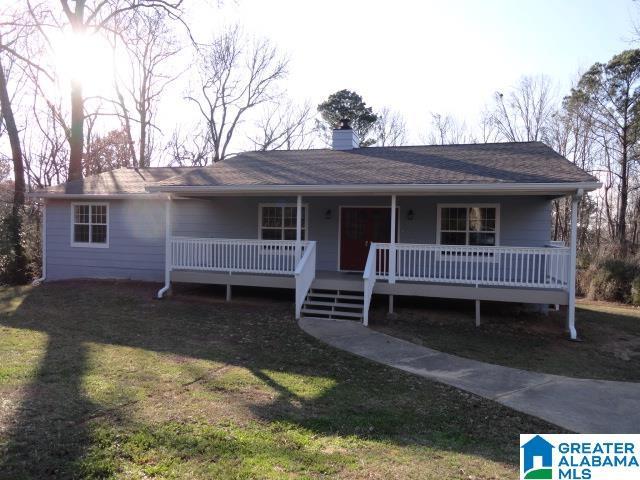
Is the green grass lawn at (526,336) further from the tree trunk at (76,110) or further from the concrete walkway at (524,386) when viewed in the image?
the tree trunk at (76,110)

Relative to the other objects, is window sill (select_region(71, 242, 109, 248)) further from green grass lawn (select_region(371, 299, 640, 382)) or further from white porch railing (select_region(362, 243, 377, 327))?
green grass lawn (select_region(371, 299, 640, 382))

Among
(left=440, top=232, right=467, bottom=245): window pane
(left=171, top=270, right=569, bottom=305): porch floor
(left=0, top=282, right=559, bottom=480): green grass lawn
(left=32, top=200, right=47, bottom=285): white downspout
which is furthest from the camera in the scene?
(left=32, top=200, right=47, bottom=285): white downspout

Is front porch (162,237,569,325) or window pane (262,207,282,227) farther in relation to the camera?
window pane (262,207,282,227)

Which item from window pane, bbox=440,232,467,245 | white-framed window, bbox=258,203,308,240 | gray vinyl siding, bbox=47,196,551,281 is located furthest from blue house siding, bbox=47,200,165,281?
window pane, bbox=440,232,467,245

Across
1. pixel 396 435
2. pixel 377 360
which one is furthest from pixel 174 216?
pixel 396 435

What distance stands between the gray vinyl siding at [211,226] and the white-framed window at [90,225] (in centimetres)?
16

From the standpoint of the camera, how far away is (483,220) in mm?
12203

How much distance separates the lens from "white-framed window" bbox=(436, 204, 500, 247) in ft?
39.8

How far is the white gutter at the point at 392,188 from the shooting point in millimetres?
9438

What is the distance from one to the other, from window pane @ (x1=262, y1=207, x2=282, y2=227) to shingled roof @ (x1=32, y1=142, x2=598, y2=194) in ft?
3.93

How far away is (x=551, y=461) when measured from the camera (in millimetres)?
4227

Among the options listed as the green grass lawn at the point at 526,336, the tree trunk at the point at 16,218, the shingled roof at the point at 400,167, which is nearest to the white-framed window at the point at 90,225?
the tree trunk at the point at 16,218

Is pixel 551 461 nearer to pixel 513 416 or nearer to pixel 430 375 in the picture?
pixel 513 416

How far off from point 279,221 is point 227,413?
8870 mm
